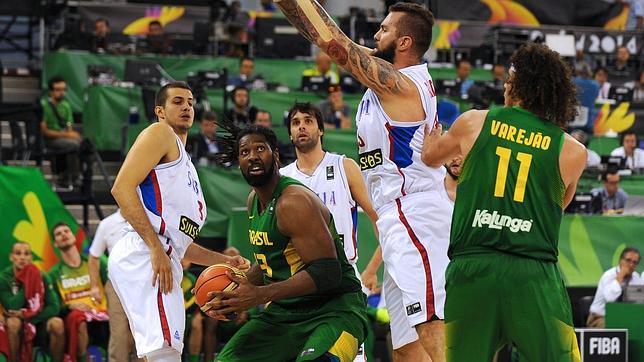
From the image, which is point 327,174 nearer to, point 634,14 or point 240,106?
point 240,106

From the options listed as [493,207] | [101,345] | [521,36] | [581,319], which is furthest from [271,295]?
[521,36]

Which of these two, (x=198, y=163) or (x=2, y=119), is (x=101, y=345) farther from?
(x=2, y=119)

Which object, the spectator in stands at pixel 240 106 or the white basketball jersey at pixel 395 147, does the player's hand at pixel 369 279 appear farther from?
the spectator in stands at pixel 240 106

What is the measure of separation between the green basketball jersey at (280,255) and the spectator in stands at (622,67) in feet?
52.1

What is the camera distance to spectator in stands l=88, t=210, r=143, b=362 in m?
11.1

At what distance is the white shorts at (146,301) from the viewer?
7359mm

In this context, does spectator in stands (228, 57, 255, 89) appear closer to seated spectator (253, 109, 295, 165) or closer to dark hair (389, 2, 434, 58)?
seated spectator (253, 109, 295, 165)

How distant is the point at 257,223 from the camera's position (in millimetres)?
6598

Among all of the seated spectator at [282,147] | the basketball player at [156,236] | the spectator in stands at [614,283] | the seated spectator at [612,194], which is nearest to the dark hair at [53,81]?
the seated spectator at [282,147]

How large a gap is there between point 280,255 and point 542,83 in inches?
70.0

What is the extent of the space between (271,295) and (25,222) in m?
7.85

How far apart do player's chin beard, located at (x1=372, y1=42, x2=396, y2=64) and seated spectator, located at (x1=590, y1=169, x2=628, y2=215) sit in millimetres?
8495

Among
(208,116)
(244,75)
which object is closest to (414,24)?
(208,116)

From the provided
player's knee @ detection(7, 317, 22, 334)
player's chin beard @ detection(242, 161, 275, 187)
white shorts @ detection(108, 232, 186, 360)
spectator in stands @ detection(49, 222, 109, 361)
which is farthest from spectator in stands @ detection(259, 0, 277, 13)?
player's chin beard @ detection(242, 161, 275, 187)
